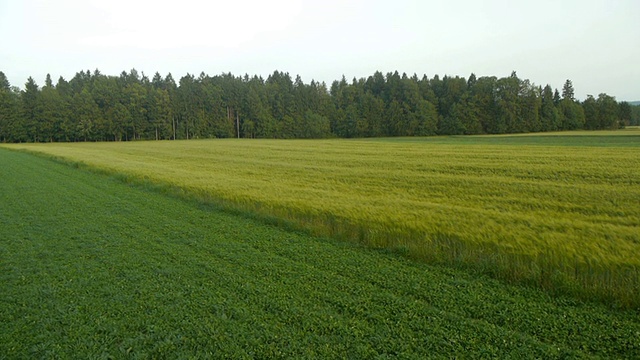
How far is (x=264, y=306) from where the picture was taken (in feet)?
16.7

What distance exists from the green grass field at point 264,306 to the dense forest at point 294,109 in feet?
274

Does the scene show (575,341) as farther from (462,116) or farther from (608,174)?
(462,116)

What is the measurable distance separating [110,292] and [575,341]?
6.57 meters

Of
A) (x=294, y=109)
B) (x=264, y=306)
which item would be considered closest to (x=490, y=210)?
(x=264, y=306)

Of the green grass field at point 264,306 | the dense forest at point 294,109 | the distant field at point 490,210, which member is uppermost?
the dense forest at point 294,109

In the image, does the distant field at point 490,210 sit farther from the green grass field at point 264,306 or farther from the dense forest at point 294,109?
the dense forest at point 294,109

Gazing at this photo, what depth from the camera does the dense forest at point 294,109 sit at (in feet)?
262

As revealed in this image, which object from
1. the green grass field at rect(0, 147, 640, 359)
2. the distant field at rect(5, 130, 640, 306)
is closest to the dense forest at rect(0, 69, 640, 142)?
the distant field at rect(5, 130, 640, 306)

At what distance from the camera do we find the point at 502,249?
6883 mm

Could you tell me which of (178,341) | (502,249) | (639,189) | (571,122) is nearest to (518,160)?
(639,189)

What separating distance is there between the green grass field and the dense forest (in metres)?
83.5

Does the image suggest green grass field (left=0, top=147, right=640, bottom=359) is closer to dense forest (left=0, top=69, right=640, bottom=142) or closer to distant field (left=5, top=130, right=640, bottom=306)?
distant field (left=5, top=130, right=640, bottom=306)

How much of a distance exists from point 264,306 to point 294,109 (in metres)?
102

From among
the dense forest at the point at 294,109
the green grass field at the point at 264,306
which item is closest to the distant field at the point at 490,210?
the green grass field at the point at 264,306
